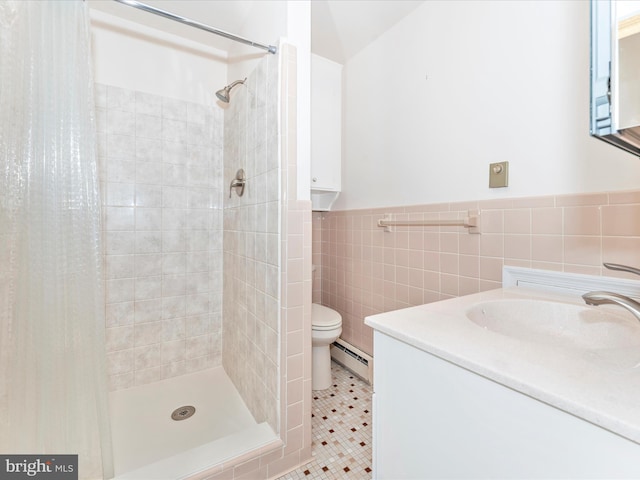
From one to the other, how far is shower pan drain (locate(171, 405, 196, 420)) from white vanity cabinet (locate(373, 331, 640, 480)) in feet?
4.02

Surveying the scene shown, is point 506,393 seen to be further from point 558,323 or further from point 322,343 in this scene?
point 322,343

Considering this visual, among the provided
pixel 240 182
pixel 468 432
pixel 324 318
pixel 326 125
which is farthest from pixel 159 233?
pixel 468 432

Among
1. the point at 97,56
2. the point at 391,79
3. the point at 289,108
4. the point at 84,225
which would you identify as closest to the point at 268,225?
the point at 289,108

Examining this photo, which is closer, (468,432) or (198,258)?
(468,432)

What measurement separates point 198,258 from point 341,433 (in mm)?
1397

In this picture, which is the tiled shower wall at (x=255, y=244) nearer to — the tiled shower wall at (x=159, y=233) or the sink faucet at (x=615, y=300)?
the tiled shower wall at (x=159, y=233)

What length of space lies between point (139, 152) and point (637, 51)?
2152mm

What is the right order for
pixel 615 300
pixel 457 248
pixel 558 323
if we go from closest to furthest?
1. pixel 615 300
2. pixel 558 323
3. pixel 457 248

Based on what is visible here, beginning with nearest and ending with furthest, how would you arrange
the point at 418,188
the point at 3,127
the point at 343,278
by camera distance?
the point at 3,127
the point at 418,188
the point at 343,278

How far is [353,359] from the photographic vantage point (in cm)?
202

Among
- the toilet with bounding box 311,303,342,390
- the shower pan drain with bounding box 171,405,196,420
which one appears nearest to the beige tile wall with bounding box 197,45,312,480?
the toilet with bounding box 311,303,342,390

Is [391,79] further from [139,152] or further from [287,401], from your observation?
[287,401]

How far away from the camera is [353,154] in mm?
2068

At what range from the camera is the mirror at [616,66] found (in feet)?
1.64
